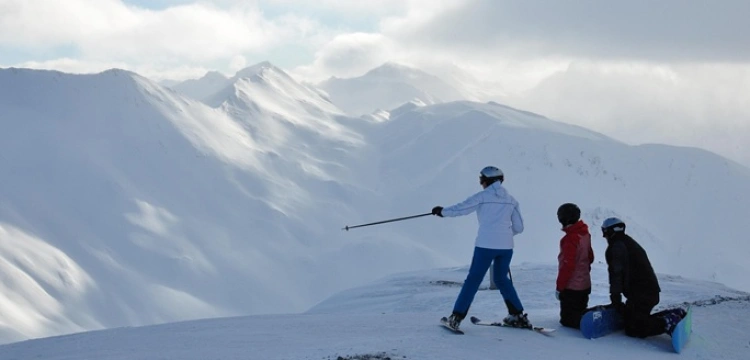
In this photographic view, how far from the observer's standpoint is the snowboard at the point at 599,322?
29.3ft

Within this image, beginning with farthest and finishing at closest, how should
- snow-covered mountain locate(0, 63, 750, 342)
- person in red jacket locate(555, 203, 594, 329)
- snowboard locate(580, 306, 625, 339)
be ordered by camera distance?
snow-covered mountain locate(0, 63, 750, 342) → person in red jacket locate(555, 203, 594, 329) → snowboard locate(580, 306, 625, 339)

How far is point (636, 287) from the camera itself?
905cm

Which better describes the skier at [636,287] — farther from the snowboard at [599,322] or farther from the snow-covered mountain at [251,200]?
the snow-covered mountain at [251,200]

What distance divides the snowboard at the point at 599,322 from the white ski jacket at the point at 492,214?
1142 mm

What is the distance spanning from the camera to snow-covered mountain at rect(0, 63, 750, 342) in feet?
140

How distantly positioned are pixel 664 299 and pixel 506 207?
193 inches

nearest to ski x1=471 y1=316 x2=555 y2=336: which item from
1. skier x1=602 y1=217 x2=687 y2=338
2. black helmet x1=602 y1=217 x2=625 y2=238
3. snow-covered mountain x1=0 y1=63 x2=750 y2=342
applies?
skier x1=602 y1=217 x2=687 y2=338

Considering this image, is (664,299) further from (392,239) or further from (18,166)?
(18,166)

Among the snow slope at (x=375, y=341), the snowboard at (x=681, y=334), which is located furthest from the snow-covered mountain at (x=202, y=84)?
the snowboard at (x=681, y=334)

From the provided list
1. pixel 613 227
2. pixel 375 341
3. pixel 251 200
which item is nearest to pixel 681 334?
pixel 613 227

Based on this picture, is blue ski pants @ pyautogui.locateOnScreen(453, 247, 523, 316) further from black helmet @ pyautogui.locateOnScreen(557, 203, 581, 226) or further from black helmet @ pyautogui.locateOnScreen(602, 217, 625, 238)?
black helmet @ pyautogui.locateOnScreen(602, 217, 625, 238)

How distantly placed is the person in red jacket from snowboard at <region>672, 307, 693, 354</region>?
1054 millimetres

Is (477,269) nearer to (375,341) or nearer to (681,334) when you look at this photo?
(375,341)

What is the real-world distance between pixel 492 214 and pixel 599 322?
1.65 m
